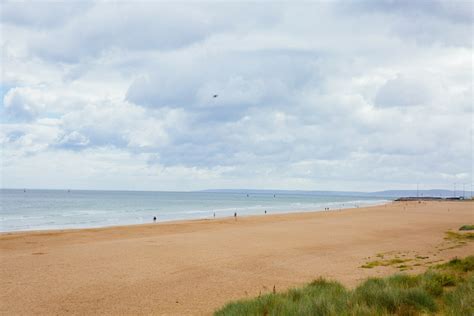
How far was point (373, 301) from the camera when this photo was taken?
22.8ft

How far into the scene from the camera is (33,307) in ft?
29.5

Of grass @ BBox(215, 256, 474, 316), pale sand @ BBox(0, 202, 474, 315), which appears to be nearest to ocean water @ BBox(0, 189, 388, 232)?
pale sand @ BBox(0, 202, 474, 315)

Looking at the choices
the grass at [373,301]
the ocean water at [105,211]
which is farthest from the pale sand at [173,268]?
the ocean water at [105,211]

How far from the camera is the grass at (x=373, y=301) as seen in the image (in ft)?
21.3

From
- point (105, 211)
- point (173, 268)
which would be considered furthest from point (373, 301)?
point (105, 211)

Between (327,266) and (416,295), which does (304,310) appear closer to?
(416,295)

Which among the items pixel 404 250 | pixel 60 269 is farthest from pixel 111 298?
pixel 404 250

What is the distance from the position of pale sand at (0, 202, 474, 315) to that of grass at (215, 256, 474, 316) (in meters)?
1.73

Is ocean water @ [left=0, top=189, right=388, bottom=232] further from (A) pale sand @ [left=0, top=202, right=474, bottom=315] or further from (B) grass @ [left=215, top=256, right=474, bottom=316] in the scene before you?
(B) grass @ [left=215, top=256, right=474, bottom=316]

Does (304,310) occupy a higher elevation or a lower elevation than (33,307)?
higher

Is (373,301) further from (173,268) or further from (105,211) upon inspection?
(105,211)

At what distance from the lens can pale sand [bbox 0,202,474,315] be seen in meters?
9.35

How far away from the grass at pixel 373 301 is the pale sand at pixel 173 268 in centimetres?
173

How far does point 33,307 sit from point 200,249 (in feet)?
29.3
